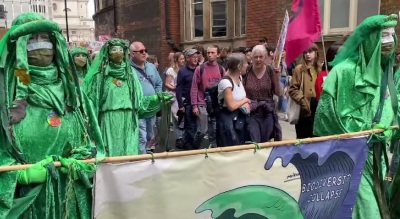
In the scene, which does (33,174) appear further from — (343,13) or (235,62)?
(343,13)

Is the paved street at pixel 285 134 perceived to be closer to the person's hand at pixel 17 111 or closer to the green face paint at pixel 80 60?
the green face paint at pixel 80 60

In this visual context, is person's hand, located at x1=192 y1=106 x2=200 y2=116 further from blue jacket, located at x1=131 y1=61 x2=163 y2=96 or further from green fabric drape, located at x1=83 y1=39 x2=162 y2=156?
green fabric drape, located at x1=83 y1=39 x2=162 y2=156

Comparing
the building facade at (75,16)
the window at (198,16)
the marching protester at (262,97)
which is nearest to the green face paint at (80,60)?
the marching protester at (262,97)

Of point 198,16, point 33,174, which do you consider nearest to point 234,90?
point 33,174

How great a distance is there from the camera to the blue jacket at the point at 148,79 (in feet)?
20.5

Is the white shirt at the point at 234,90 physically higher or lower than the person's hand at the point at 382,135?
higher

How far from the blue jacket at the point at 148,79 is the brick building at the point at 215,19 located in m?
4.76

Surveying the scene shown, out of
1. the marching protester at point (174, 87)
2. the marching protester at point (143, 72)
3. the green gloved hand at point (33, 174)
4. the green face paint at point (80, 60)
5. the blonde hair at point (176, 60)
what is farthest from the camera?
the blonde hair at point (176, 60)

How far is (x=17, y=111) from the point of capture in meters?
2.52

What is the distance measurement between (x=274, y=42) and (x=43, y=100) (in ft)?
28.7

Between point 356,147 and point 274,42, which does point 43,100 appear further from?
point 274,42

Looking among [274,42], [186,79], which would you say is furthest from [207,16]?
[186,79]

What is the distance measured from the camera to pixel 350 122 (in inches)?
125

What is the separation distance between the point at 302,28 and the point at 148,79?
2.23 metres
